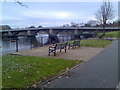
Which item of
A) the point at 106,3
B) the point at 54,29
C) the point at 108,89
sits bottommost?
the point at 108,89

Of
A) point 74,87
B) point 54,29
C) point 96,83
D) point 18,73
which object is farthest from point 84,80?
point 54,29

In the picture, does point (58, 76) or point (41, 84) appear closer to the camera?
point (41, 84)

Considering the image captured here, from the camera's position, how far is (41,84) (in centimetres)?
451

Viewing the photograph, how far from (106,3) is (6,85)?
101 feet

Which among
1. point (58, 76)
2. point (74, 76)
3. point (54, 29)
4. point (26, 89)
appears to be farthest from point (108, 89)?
point (54, 29)

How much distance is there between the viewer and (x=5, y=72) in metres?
5.45

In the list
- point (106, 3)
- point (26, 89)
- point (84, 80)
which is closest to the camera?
point (26, 89)

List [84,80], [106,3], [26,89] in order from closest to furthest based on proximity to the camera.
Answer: [26,89] → [84,80] → [106,3]

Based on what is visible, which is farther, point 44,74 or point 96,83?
point 44,74

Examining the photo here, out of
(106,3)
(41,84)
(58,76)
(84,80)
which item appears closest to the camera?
(41,84)

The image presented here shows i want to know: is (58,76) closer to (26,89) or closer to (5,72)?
(26,89)

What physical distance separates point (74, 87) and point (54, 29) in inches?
2190

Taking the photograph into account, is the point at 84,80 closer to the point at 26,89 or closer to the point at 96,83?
the point at 96,83

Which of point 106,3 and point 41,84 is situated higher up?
point 106,3
